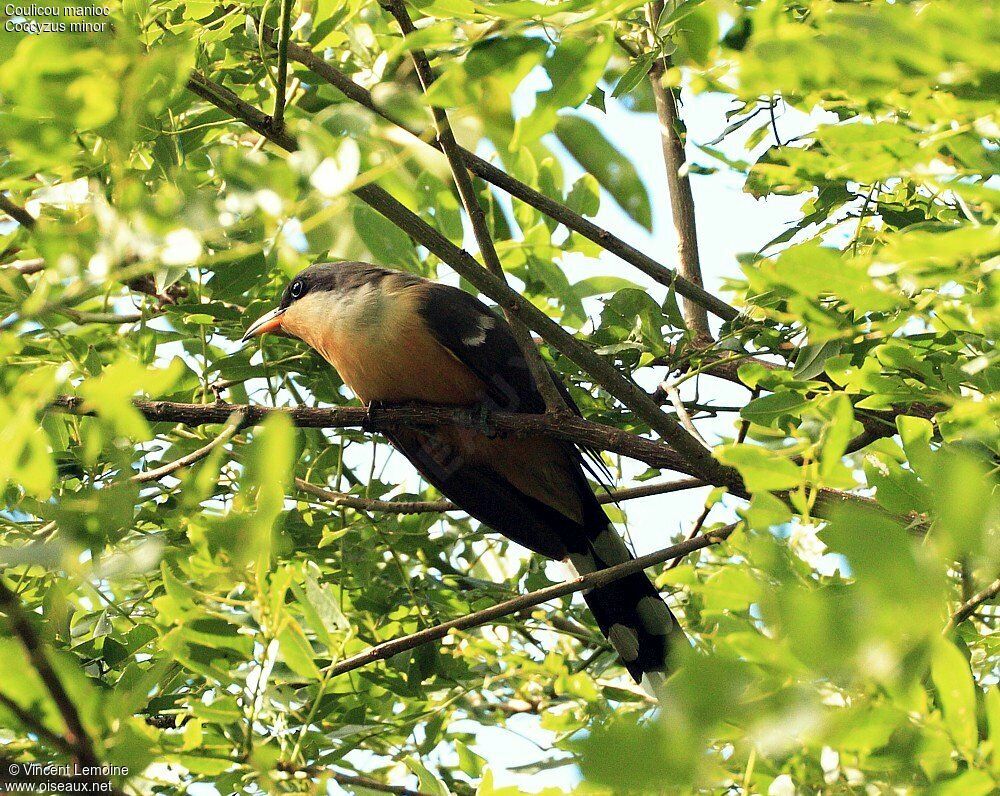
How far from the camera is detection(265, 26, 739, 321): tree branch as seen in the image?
121 inches

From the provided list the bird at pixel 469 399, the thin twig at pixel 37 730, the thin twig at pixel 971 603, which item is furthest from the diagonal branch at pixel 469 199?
the thin twig at pixel 971 603

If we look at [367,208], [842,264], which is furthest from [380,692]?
[842,264]

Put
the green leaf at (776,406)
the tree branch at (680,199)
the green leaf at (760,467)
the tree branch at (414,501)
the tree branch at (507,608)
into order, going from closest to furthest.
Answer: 1. the green leaf at (760,467)
2. the green leaf at (776,406)
3. the tree branch at (507,608)
4. the tree branch at (414,501)
5. the tree branch at (680,199)

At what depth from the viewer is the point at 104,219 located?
4.51ft

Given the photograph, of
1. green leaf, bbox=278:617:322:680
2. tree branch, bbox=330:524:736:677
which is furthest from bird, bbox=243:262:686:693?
green leaf, bbox=278:617:322:680

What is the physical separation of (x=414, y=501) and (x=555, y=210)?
122 cm

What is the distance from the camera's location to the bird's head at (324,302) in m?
3.87

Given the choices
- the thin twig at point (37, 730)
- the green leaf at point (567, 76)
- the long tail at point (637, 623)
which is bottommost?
the long tail at point (637, 623)

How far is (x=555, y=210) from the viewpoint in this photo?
3.25 metres

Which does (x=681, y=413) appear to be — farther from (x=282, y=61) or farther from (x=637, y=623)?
(x=282, y=61)

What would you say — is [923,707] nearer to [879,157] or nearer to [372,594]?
[879,157]

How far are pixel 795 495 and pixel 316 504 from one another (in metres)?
2.09

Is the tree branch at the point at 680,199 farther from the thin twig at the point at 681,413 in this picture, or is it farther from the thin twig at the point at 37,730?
the thin twig at the point at 37,730

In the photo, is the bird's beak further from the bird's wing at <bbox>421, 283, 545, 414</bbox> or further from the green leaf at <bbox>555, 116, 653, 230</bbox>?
the green leaf at <bbox>555, 116, 653, 230</bbox>
